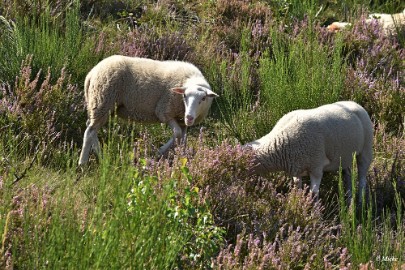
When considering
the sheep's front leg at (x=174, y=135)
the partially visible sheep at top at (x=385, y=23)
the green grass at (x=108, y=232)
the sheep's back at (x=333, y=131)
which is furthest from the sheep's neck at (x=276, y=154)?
the partially visible sheep at top at (x=385, y=23)

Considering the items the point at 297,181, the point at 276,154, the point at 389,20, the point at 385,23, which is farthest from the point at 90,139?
the point at 389,20

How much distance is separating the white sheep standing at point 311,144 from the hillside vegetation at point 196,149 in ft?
0.66

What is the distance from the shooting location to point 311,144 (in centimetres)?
585

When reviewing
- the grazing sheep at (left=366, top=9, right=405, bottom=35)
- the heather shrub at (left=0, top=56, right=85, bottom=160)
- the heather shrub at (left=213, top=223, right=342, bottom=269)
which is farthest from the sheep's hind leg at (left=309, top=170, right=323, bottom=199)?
the grazing sheep at (left=366, top=9, right=405, bottom=35)

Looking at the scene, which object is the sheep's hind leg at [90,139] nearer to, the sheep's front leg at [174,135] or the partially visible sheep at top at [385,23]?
the sheep's front leg at [174,135]

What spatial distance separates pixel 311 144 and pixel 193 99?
1.10m

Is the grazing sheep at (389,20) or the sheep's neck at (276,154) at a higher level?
the grazing sheep at (389,20)

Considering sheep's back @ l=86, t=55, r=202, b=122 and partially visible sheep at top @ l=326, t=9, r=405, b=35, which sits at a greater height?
partially visible sheep at top @ l=326, t=9, r=405, b=35

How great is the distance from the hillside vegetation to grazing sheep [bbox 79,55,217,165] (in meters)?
0.18

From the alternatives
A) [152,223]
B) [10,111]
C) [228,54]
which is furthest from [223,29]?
[152,223]

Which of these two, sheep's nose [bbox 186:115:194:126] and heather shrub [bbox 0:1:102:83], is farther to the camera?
heather shrub [bbox 0:1:102:83]

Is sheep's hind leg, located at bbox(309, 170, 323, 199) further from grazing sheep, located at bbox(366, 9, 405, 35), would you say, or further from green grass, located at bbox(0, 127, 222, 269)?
grazing sheep, located at bbox(366, 9, 405, 35)

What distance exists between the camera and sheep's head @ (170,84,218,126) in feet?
20.2

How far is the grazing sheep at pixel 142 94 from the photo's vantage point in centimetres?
634
